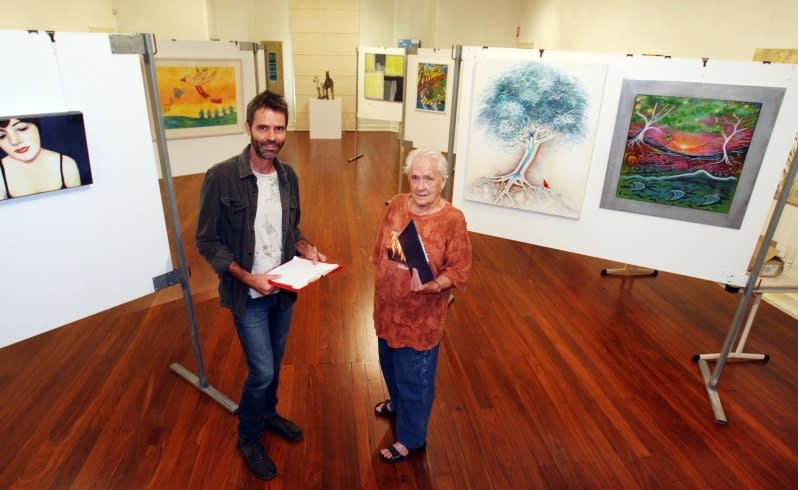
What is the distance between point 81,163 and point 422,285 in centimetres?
151

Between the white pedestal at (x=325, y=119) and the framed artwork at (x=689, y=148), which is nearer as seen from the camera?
the framed artwork at (x=689, y=148)

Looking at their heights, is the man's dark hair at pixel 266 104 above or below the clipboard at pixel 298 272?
above

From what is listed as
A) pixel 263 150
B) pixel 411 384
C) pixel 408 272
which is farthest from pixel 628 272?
pixel 263 150

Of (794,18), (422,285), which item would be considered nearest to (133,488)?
(422,285)

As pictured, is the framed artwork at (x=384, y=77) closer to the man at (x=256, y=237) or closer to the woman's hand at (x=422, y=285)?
the man at (x=256, y=237)

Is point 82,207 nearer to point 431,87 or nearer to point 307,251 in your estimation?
point 307,251

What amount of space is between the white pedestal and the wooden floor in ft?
22.2

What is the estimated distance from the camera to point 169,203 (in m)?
2.49

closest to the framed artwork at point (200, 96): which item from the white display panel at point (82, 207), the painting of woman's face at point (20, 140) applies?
the white display panel at point (82, 207)

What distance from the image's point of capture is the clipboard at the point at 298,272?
196 cm

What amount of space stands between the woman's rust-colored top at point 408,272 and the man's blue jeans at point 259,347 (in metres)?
0.47

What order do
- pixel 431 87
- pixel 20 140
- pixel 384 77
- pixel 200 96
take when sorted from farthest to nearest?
pixel 384 77 → pixel 431 87 → pixel 200 96 → pixel 20 140

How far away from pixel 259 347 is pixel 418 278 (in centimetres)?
76

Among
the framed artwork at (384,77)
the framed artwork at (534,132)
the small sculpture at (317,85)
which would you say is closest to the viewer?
the framed artwork at (534,132)
